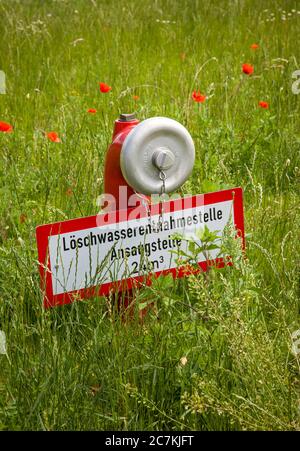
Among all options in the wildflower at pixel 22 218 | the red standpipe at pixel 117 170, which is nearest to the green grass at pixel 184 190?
the wildflower at pixel 22 218

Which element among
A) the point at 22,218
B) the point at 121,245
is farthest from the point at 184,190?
the point at 121,245

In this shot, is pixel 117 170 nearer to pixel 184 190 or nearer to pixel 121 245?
pixel 121 245

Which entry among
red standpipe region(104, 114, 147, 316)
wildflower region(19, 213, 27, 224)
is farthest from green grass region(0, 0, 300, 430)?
red standpipe region(104, 114, 147, 316)

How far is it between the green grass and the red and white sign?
0.21 feet

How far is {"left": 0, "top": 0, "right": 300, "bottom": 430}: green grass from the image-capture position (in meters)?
2.01

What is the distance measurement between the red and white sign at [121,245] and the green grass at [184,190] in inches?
2.6

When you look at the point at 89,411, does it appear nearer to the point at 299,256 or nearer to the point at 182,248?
the point at 182,248

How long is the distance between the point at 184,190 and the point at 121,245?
35.7 inches

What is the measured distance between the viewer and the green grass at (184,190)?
201cm

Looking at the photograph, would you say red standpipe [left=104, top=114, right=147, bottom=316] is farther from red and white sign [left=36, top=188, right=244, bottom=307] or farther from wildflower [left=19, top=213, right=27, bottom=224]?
wildflower [left=19, top=213, right=27, bottom=224]

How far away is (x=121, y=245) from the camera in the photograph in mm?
2312

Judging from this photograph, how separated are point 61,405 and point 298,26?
13.5 ft
